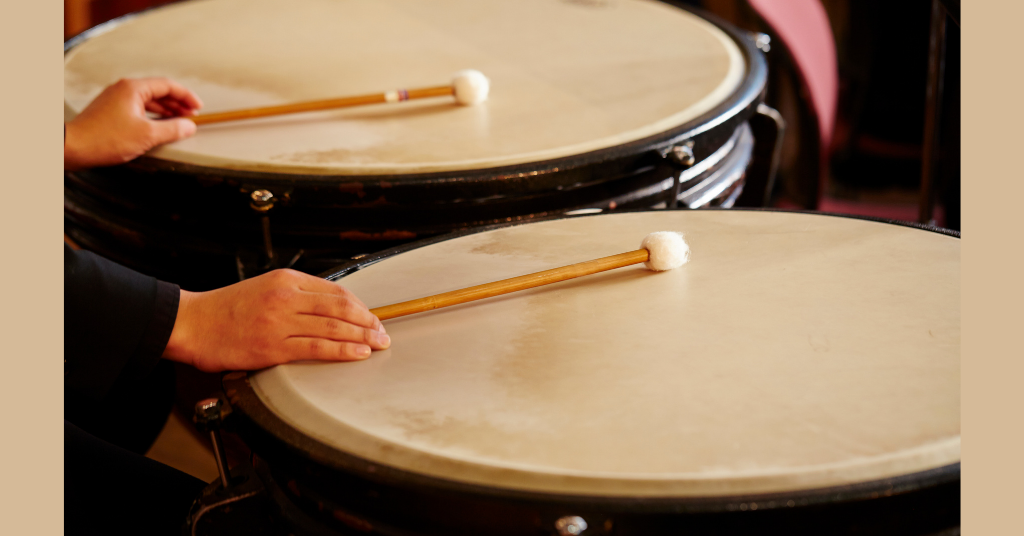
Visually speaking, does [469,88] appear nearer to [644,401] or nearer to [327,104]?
[327,104]

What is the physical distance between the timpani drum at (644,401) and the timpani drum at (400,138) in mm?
142

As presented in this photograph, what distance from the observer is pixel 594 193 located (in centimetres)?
→ 111

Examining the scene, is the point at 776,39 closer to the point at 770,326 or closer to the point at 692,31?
the point at 692,31

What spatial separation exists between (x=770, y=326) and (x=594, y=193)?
0.39 meters

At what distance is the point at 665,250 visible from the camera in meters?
0.87

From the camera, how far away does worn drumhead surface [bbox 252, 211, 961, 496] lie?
61 cm

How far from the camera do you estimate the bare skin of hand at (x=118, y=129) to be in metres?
1.10

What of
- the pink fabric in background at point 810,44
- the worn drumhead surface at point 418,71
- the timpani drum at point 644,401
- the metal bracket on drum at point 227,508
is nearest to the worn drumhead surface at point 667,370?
the timpani drum at point 644,401

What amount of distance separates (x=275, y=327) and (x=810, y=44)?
1.72 m

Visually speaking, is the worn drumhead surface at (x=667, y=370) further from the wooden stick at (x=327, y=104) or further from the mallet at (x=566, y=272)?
the wooden stick at (x=327, y=104)

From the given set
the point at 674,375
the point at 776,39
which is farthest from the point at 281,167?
the point at 776,39

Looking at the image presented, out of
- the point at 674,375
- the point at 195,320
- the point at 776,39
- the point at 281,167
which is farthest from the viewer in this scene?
the point at 776,39

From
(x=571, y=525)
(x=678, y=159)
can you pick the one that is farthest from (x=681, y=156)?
(x=571, y=525)

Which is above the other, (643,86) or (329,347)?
(643,86)
